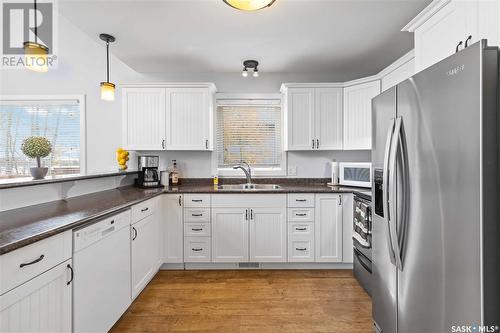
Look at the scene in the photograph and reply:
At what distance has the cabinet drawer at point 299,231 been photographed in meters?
2.85

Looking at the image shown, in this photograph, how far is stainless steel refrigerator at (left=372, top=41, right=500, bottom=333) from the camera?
34.1 inches

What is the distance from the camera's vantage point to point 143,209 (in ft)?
7.58

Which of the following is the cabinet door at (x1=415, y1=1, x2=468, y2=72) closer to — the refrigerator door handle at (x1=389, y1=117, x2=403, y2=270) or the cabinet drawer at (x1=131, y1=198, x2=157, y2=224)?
the refrigerator door handle at (x1=389, y1=117, x2=403, y2=270)

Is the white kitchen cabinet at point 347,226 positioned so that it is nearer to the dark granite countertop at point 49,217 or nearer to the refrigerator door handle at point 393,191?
the refrigerator door handle at point 393,191

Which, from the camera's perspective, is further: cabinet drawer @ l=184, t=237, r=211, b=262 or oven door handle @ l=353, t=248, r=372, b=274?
cabinet drawer @ l=184, t=237, r=211, b=262

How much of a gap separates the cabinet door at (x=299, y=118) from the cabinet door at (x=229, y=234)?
3.66ft

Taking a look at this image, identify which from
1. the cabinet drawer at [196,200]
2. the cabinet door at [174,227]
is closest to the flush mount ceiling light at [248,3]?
the cabinet drawer at [196,200]

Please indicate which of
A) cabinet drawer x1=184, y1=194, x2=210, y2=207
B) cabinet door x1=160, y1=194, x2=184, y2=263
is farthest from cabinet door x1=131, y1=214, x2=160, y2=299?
cabinet drawer x1=184, y1=194, x2=210, y2=207

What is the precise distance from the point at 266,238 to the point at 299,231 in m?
0.39

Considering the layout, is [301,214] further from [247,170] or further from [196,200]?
[196,200]

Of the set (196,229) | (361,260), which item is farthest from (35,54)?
(361,260)

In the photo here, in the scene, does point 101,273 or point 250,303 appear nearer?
point 101,273

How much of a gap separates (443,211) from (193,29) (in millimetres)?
2364

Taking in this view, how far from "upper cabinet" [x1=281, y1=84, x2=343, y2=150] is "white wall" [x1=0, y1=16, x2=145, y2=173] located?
2.26 m
